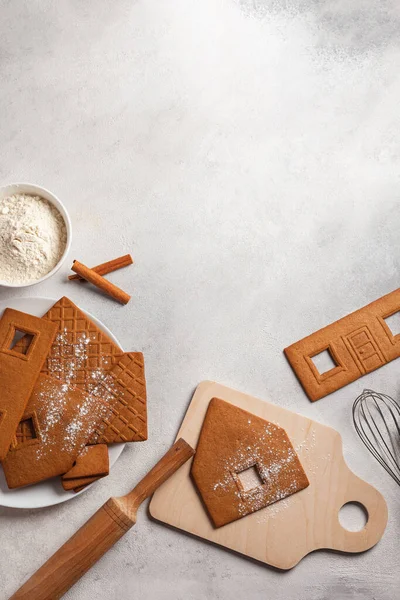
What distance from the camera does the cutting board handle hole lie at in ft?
4.79

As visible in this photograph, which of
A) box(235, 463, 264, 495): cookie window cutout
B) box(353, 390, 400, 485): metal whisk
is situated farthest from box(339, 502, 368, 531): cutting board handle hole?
box(235, 463, 264, 495): cookie window cutout

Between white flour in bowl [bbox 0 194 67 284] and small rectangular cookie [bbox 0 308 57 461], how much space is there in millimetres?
97

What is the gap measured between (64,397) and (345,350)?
2.29 ft

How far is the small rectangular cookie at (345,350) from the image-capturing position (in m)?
1.50

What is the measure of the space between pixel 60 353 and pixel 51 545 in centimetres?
45

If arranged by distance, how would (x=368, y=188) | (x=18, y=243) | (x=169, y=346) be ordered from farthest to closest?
(x=368, y=188) → (x=169, y=346) → (x=18, y=243)

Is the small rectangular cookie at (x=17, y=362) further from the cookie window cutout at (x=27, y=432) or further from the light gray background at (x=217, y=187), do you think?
the light gray background at (x=217, y=187)

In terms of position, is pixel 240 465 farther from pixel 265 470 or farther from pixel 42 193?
pixel 42 193

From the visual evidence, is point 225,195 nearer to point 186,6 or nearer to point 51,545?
point 186,6

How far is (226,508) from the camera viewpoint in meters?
1.41

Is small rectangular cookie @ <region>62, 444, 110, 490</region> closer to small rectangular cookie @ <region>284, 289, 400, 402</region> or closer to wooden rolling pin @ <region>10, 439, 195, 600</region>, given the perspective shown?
wooden rolling pin @ <region>10, 439, 195, 600</region>

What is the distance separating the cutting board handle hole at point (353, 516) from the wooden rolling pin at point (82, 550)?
1.54 feet

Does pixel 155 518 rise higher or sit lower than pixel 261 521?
higher

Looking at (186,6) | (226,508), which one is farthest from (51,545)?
(186,6)
